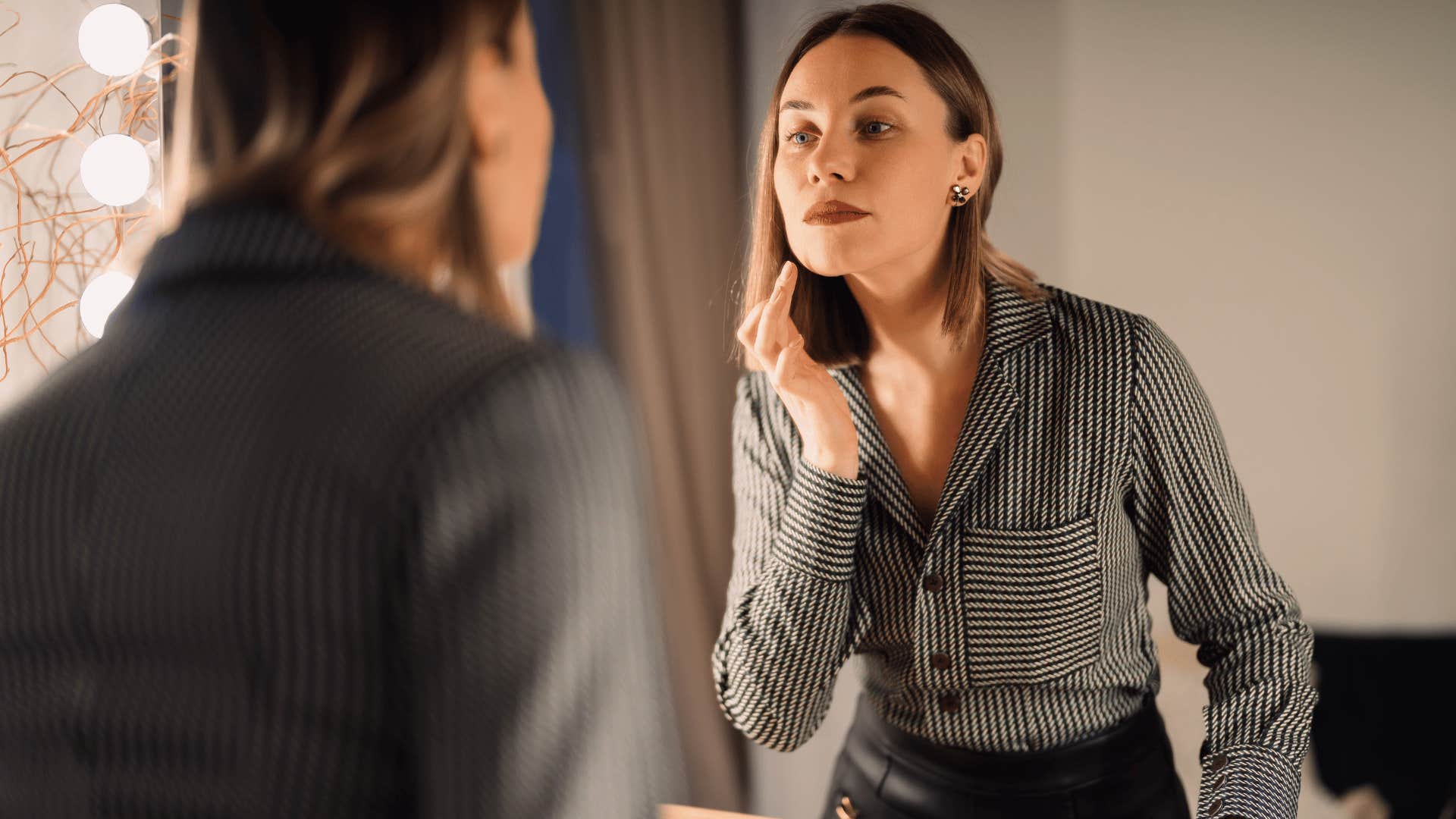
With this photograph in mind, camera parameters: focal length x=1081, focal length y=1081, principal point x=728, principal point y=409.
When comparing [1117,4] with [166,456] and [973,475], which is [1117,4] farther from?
[166,456]

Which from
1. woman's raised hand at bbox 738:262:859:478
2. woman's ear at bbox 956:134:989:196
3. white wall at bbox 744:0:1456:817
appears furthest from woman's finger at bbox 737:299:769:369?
white wall at bbox 744:0:1456:817

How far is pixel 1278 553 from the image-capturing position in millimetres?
1746

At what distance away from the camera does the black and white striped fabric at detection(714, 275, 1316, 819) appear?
43.3 inches

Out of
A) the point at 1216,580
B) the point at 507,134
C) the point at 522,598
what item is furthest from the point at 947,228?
the point at 522,598

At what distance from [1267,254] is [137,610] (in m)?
1.69

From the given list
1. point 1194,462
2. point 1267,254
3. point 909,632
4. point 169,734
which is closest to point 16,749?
point 169,734

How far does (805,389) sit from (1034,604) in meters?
0.32

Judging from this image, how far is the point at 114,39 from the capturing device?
1543mm

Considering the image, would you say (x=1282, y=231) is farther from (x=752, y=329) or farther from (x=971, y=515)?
(x=752, y=329)

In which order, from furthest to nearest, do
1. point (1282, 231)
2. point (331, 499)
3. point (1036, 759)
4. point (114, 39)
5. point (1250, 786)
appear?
point (1282, 231)
point (114, 39)
point (1036, 759)
point (1250, 786)
point (331, 499)

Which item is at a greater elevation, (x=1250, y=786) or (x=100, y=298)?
(x=100, y=298)

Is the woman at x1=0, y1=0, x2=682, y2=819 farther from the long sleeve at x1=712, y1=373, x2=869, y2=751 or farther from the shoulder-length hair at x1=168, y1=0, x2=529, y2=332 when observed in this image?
the long sleeve at x1=712, y1=373, x2=869, y2=751

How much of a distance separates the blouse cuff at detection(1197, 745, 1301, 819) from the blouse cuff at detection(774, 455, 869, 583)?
0.40 metres

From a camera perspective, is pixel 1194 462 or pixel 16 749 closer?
pixel 16 749
